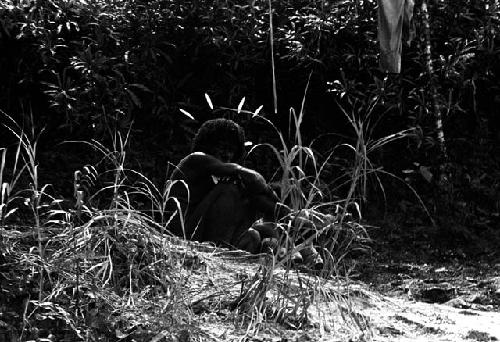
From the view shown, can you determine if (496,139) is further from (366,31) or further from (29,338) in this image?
(29,338)

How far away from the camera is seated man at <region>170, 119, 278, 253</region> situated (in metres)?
5.00

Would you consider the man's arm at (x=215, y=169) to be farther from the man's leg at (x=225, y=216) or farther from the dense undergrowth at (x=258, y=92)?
the dense undergrowth at (x=258, y=92)

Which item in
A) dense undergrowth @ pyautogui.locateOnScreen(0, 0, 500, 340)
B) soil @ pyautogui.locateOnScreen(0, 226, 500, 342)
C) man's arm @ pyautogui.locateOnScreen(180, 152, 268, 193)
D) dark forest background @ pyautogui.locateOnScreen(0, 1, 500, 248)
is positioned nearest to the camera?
soil @ pyautogui.locateOnScreen(0, 226, 500, 342)

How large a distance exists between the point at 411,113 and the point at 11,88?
367 centimetres

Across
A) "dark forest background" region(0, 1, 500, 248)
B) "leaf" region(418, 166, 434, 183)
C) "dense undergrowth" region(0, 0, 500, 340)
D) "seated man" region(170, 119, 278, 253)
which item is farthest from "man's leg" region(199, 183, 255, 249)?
"leaf" region(418, 166, 434, 183)

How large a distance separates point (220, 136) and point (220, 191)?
0.32m

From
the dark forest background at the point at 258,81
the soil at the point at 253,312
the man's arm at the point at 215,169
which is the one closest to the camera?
the soil at the point at 253,312

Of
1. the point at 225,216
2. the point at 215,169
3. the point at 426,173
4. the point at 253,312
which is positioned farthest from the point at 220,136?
the point at 426,173

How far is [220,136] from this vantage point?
513cm

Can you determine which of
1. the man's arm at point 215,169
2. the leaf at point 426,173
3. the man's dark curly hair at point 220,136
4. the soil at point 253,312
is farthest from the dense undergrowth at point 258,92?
the soil at point 253,312

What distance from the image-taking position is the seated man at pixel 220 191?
5000 millimetres

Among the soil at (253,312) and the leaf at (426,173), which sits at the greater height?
the soil at (253,312)

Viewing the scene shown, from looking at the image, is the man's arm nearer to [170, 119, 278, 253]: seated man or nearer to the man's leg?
[170, 119, 278, 253]: seated man

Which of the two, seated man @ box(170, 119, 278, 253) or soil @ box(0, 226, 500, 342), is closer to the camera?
soil @ box(0, 226, 500, 342)
